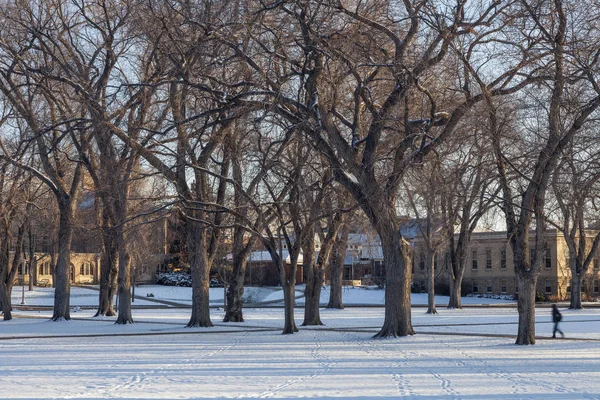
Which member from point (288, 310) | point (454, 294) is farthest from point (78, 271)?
point (288, 310)

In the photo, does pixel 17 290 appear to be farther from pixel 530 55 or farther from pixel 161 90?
pixel 530 55

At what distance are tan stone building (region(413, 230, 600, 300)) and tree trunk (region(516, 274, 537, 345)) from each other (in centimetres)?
4467

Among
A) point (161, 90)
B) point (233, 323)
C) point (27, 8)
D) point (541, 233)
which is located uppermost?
point (27, 8)

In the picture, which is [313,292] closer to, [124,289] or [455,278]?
[124,289]

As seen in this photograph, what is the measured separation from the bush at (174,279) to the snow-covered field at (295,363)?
143 ft

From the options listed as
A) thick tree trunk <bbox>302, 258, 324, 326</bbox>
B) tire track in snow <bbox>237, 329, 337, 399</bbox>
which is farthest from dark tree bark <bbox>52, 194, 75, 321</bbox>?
A: tire track in snow <bbox>237, 329, 337, 399</bbox>

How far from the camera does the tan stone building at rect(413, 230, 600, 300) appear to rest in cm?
7150

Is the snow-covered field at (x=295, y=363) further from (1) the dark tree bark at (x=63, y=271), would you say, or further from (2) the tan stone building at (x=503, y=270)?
(2) the tan stone building at (x=503, y=270)

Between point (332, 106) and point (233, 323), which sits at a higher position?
point (332, 106)

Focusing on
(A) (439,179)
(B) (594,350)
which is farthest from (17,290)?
(B) (594,350)

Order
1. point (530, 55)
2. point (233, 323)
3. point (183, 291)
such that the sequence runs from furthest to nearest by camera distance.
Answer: point (183, 291) → point (233, 323) → point (530, 55)

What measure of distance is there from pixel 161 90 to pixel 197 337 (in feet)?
34.5

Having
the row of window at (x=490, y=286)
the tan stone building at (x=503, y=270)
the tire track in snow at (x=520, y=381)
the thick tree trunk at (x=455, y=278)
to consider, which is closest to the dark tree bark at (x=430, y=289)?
the thick tree trunk at (x=455, y=278)

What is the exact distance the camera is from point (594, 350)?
2359 centimetres
